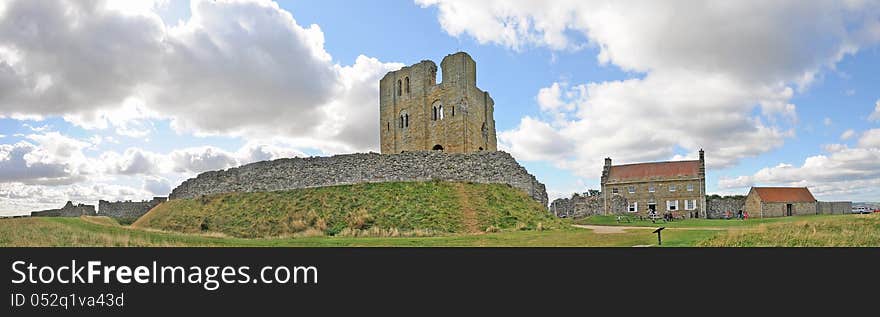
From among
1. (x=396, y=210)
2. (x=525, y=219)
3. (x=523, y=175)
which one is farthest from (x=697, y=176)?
(x=396, y=210)

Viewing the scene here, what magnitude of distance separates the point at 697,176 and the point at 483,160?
28.1m

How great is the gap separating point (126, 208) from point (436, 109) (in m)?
35.7

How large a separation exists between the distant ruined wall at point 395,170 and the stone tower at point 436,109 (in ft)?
36.3

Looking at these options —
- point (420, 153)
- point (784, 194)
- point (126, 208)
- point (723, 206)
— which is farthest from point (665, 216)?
point (126, 208)

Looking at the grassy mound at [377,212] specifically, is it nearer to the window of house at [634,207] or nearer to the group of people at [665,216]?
the group of people at [665,216]

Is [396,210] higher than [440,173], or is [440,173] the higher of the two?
[440,173]

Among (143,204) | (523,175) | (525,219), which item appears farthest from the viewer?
(143,204)

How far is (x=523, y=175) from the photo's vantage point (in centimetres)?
3180

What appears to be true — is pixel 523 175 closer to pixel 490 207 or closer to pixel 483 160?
pixel 483 160

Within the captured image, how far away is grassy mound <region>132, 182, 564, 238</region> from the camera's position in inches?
983

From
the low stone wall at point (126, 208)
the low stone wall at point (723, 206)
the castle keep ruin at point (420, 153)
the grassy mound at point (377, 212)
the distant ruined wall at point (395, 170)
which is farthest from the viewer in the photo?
the low stone wall at point (126, 208)

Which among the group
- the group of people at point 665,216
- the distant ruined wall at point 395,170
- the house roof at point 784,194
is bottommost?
the group of people at point 665,216

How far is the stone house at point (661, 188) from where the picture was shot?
4856 centimetres

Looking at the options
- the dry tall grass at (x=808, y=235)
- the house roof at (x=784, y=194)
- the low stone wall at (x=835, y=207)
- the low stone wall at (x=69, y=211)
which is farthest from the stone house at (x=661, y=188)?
the low stone wall at (x=69, y=211)
